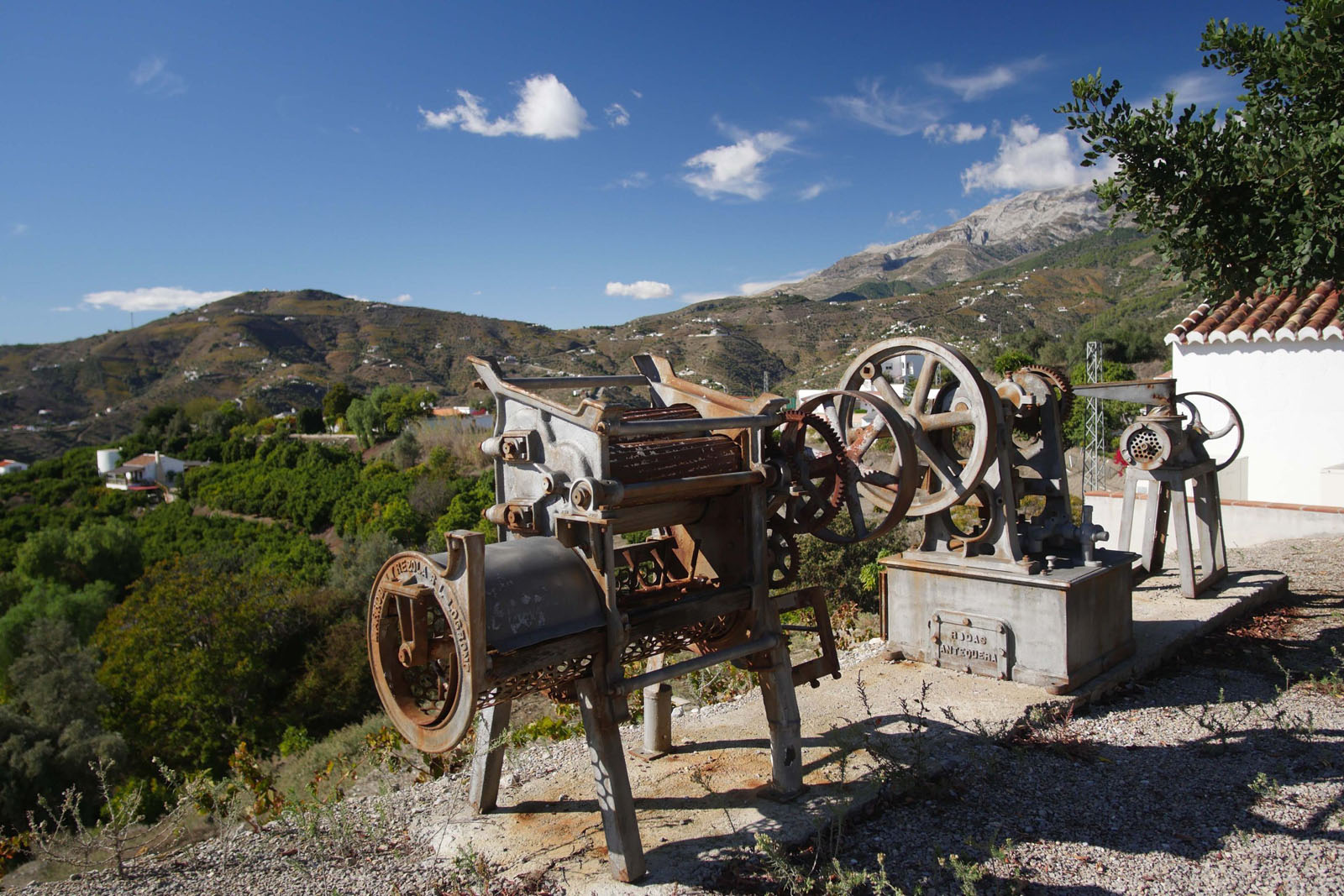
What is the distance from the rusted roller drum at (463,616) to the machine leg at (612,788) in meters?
0.19

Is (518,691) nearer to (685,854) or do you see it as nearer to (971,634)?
(685,854)

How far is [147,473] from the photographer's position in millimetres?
54625

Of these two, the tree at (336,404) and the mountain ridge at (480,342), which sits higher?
the mountain ridge at (480,342)

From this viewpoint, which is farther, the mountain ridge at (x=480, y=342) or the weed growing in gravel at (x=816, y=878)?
the mountain ridge at (x=480, y=342)

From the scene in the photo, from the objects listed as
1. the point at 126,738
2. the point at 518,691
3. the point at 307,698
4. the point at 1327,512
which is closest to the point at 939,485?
the point at 518,691

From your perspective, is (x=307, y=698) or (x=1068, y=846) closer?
(x=1068, y=846)

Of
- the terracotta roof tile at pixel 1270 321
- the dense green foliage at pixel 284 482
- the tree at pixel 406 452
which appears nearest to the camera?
the terracotta roof tile at pixel 1270 321

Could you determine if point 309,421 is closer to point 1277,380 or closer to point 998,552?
point 1277,380

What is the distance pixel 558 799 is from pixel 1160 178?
597 cm

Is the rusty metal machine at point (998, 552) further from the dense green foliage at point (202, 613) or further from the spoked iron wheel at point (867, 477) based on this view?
the dense green foliage at point (202, 613)

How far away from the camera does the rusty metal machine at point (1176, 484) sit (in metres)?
8.01

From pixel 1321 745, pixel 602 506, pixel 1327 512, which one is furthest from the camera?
pixel 1327 512

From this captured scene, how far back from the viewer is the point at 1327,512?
1143cm

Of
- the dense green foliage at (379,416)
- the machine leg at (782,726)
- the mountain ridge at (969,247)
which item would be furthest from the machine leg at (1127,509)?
the mountain ridge at (969,247)
